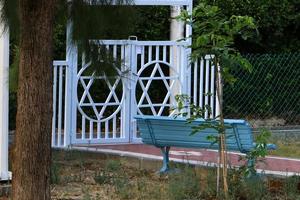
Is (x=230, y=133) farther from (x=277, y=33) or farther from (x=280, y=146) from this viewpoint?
(x=277, y=33)

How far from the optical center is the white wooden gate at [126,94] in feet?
35.8

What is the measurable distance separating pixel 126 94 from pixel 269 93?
3739 mm

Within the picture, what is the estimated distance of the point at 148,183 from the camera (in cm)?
820

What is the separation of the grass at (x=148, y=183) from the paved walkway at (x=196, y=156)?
1.20ft

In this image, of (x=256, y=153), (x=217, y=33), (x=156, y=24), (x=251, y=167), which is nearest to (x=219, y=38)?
(x=217, y=33)

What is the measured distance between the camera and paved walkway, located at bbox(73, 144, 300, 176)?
8977mm

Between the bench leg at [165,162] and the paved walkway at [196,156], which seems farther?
the paved walkway at [196,156]

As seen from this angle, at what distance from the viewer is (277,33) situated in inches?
599

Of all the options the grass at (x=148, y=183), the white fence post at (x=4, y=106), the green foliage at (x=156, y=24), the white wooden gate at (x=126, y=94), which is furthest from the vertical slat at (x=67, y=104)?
the white fence post at (x=4, y=106)

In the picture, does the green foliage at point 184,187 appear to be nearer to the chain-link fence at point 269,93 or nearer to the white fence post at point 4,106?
the white fence post at point 4,106

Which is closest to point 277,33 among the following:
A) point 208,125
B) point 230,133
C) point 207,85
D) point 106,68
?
point 207,85

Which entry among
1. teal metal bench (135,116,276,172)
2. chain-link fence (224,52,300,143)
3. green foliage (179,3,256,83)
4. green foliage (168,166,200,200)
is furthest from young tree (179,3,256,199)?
chain-link fence (224,52,300,143)

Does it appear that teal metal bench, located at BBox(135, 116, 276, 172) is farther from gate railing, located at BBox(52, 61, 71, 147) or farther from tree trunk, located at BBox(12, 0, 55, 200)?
tree trunk, located at BBox(12, 0, 55, 200)

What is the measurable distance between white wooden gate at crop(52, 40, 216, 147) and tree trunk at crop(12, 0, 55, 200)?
16.7 feet
